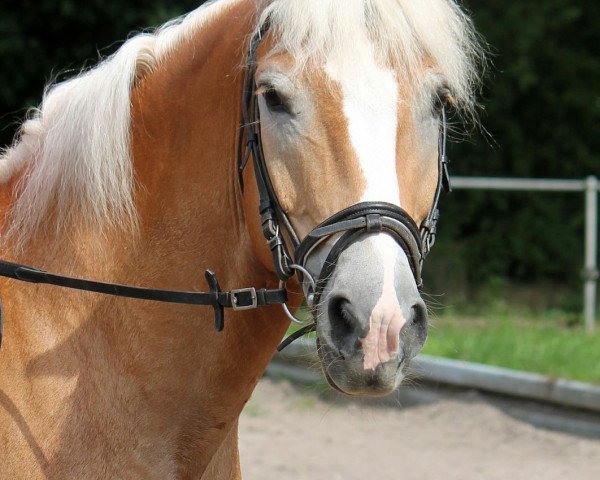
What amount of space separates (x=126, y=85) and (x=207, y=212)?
0.44 meters

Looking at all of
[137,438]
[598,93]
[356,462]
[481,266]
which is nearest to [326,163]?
[137,438]

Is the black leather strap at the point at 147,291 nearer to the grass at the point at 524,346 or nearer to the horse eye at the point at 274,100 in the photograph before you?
the horse eye at the point at 274,100

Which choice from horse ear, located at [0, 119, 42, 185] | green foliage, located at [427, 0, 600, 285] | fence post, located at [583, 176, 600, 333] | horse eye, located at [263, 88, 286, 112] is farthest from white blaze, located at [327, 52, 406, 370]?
green foliage, located at [427, 0, 600, 285]

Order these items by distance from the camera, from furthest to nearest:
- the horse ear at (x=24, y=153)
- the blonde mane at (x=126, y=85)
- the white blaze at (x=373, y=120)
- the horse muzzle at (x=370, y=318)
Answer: the horse ear at (x=24, y=153) → the blonde mane at (x=126, y=85) → the white blaze at (x=373, y=120) → the horse muzzle at (x=370, y=318)

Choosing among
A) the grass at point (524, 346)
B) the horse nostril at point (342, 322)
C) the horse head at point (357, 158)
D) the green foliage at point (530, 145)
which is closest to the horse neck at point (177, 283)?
the horse head at point (357, 158)

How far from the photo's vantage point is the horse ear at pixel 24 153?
2.57 metres

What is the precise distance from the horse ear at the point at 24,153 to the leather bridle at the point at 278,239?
0.35 metres

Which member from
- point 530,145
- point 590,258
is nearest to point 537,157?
point 530,145

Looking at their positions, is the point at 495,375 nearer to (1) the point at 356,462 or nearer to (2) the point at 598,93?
(1) the point at 356,462

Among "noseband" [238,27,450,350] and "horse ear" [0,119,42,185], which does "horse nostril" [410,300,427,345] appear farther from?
"horse ear" [0,119,42,185]

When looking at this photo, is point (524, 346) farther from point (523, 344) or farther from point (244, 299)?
point (244, 299)

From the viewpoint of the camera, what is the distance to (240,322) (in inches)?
95.7

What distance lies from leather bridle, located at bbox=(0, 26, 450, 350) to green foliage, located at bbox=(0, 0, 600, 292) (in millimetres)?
7978

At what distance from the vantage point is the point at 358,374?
1984 millimetres
